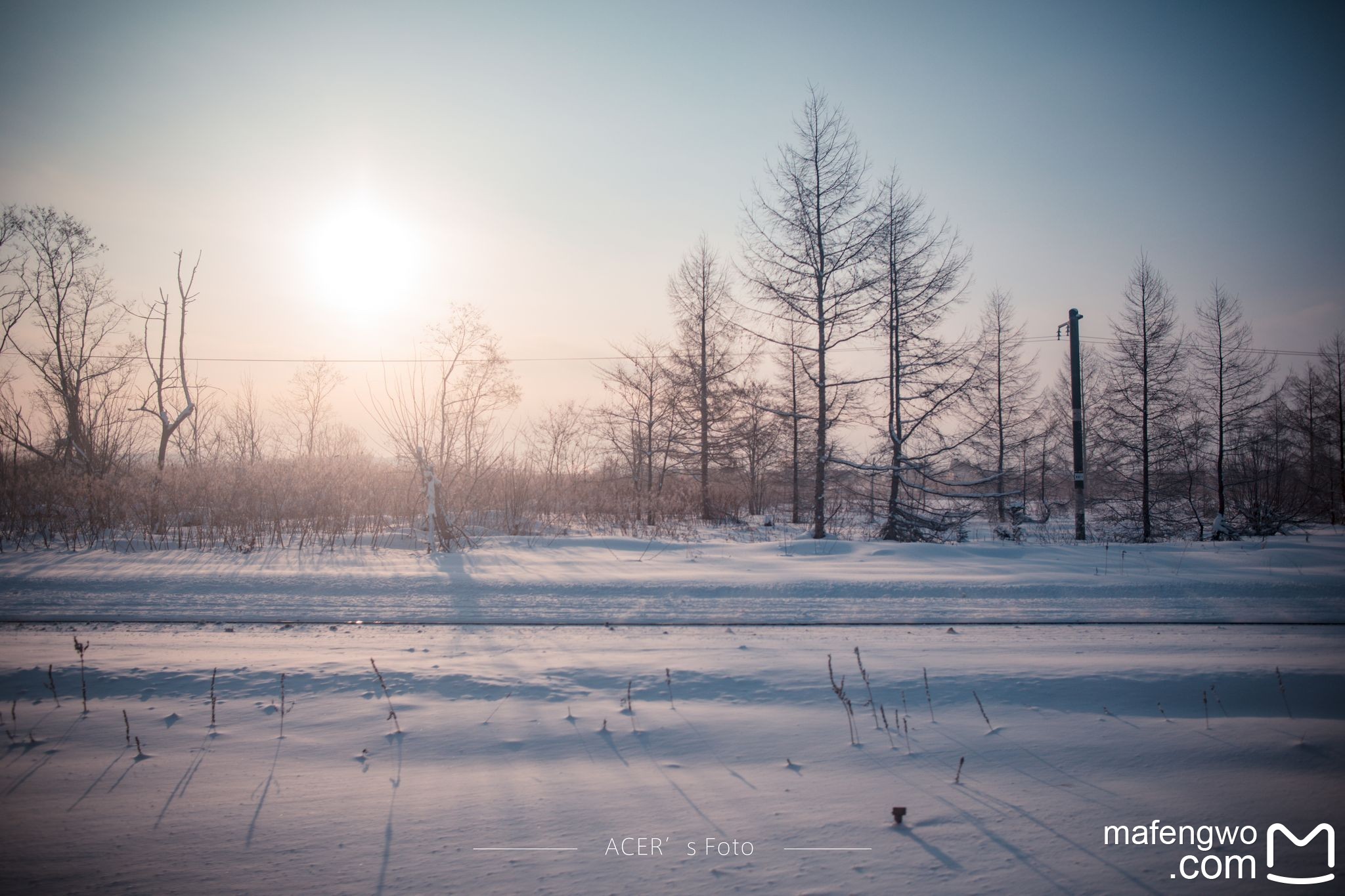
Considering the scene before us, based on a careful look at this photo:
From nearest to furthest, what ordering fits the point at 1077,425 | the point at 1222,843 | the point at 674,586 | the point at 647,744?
the point at 1222,843
the point at 647,744
the point at 674,586
the point at 1077,425

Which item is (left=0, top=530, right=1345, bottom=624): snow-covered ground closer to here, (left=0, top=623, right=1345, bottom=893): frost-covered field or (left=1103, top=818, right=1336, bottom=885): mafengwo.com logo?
(left=0, top=623, right=1345, bottom=893): frost-covered field

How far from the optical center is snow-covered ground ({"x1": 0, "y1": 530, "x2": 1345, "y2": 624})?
691 cm

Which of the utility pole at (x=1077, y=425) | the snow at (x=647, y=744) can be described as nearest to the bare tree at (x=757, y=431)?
the utility pole at (x=1077, y=425)

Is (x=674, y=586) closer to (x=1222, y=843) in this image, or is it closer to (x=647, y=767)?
(x=647, y=767)

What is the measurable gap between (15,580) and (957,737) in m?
11.3

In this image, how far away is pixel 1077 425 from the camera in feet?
57.3

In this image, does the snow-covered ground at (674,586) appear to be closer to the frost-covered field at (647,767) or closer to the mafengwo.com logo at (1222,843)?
the frost-covered field at (647,767)

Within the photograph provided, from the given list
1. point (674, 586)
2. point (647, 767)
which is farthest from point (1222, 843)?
point (674, 586)

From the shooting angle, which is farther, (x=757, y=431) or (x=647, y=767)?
(x=757, y=431)

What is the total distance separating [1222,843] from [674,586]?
6.22 metres

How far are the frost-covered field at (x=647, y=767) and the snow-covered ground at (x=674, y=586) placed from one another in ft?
5.41

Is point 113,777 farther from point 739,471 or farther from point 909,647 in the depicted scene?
A: point 739,471

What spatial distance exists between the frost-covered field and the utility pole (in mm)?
13331

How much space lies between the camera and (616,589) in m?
8.22
